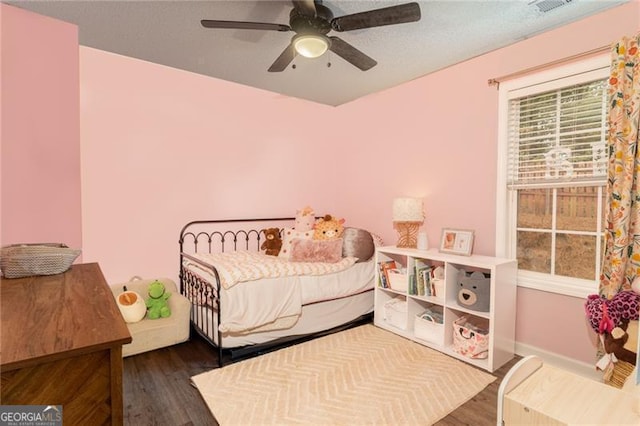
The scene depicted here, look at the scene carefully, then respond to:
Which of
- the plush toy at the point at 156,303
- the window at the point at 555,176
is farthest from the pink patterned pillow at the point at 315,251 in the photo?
the window at the point at 555,176

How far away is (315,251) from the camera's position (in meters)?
3.11

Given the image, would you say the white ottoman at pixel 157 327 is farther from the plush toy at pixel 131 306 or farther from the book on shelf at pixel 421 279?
the book on shelf at pixel 421 279

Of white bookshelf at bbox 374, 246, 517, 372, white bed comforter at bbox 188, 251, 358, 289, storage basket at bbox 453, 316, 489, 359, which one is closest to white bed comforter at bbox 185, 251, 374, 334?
white bed comforter at bbox 188, 251, 358, 289

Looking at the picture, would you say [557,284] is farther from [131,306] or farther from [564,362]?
[131,306]

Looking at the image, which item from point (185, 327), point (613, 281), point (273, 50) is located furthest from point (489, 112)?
point (185, 327)

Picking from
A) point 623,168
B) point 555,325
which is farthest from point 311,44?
point 555,325

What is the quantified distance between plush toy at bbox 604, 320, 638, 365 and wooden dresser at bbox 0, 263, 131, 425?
237 centimetres

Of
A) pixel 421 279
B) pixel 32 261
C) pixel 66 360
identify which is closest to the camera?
pixel 66 360

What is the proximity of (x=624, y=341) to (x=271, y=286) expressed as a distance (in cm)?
216

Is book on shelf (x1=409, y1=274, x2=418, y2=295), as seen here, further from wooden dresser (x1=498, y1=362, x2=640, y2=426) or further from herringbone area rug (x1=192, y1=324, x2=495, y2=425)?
wooden dresser (x1=498, y1=362, x2=640, y2=426)

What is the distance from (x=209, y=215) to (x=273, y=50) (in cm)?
176

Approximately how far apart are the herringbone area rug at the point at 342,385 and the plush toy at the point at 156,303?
31.1 inches

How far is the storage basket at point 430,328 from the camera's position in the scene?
8.87 feet

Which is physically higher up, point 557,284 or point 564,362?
point 557,284
